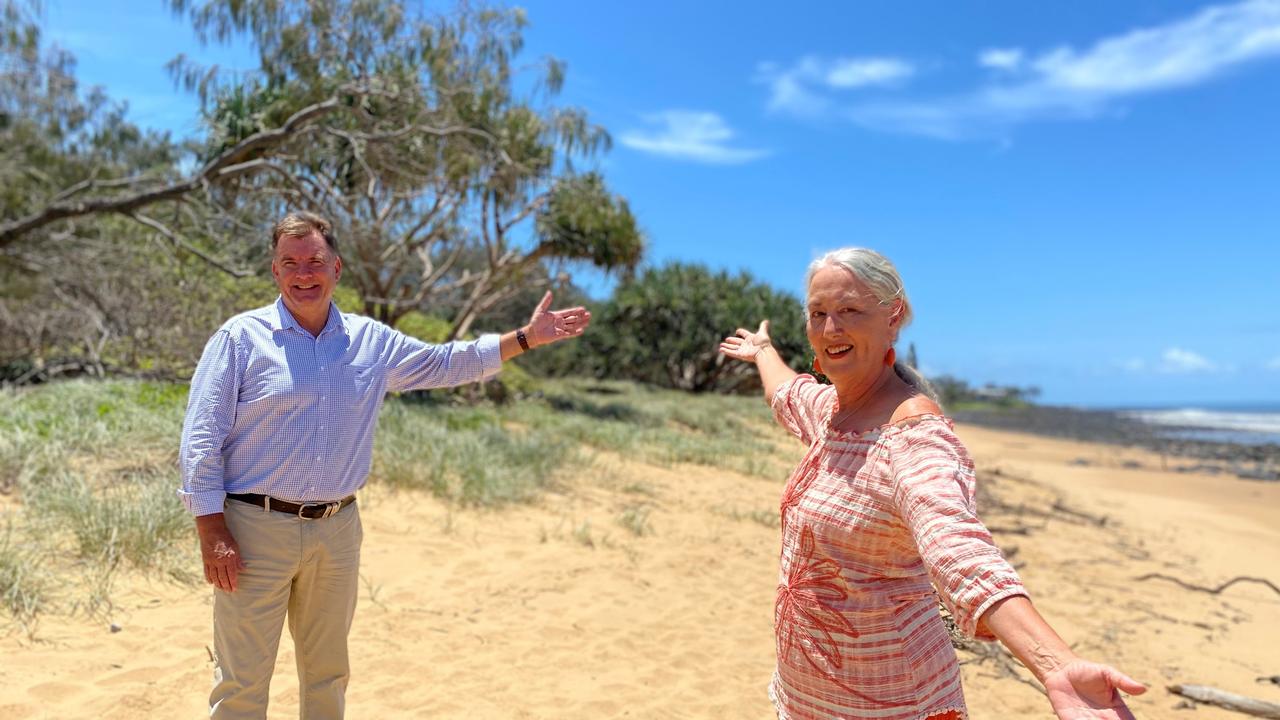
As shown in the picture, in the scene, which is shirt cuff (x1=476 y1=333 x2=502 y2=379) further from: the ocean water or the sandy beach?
the ocean water

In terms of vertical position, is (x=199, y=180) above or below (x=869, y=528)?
above

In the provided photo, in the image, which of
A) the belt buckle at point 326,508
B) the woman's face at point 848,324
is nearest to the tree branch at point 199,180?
the belt buckle at point 326,508

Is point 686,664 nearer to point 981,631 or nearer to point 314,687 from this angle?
point 314,687

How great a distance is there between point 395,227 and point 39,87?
4488 millimetres

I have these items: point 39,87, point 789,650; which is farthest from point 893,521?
point 39,87

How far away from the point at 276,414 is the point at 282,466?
155 mm

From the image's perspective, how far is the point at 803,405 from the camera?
232cm

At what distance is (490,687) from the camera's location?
13.8 feet

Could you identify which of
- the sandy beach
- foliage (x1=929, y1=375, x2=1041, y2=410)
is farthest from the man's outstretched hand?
foliage (x1=929, y1=375, x2=1041, y2=410)

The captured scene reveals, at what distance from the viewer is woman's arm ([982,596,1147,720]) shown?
1.22 meters

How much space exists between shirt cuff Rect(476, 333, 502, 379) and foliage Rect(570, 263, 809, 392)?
16527 millimetres

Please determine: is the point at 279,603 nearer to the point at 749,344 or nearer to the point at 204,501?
the point at 204,501

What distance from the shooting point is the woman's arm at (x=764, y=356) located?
2.57 m

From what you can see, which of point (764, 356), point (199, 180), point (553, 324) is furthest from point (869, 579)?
point (199, 180)
